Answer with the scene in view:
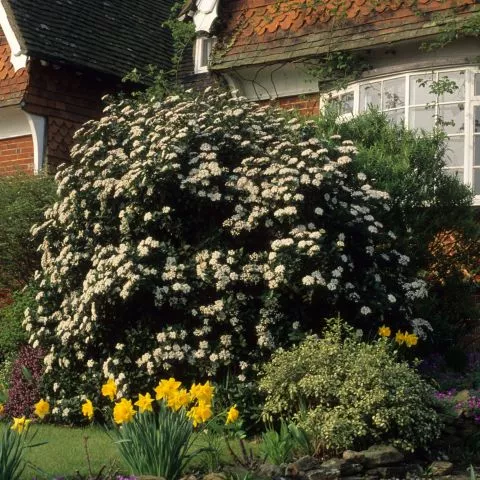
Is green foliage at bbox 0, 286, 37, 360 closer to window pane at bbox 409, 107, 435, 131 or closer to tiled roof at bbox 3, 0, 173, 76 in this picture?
tiled roof at bbox 3, 0, 173, 76

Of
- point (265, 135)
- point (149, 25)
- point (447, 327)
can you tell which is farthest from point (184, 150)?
point (149, 25)

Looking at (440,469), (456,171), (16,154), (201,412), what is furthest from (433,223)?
(16,154)

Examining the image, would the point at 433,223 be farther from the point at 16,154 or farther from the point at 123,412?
the point at 16,154

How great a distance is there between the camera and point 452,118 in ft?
38.2

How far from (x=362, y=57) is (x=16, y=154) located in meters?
5.98

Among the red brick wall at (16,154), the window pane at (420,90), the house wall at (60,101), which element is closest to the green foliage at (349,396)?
the window pane at (420,90)

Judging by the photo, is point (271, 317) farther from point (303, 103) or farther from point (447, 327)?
point (303, 103)

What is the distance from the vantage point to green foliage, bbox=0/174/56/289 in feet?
36.5

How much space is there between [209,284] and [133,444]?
8.20 ft

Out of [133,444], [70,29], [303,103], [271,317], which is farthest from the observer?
[70,29]

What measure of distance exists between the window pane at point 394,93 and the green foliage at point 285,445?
6397 millimetres

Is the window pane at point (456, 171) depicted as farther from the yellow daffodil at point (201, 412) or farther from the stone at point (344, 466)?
the yellow daffodil at point (201, 412)

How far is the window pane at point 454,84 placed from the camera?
11453 millimetres

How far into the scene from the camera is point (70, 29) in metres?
15.0
